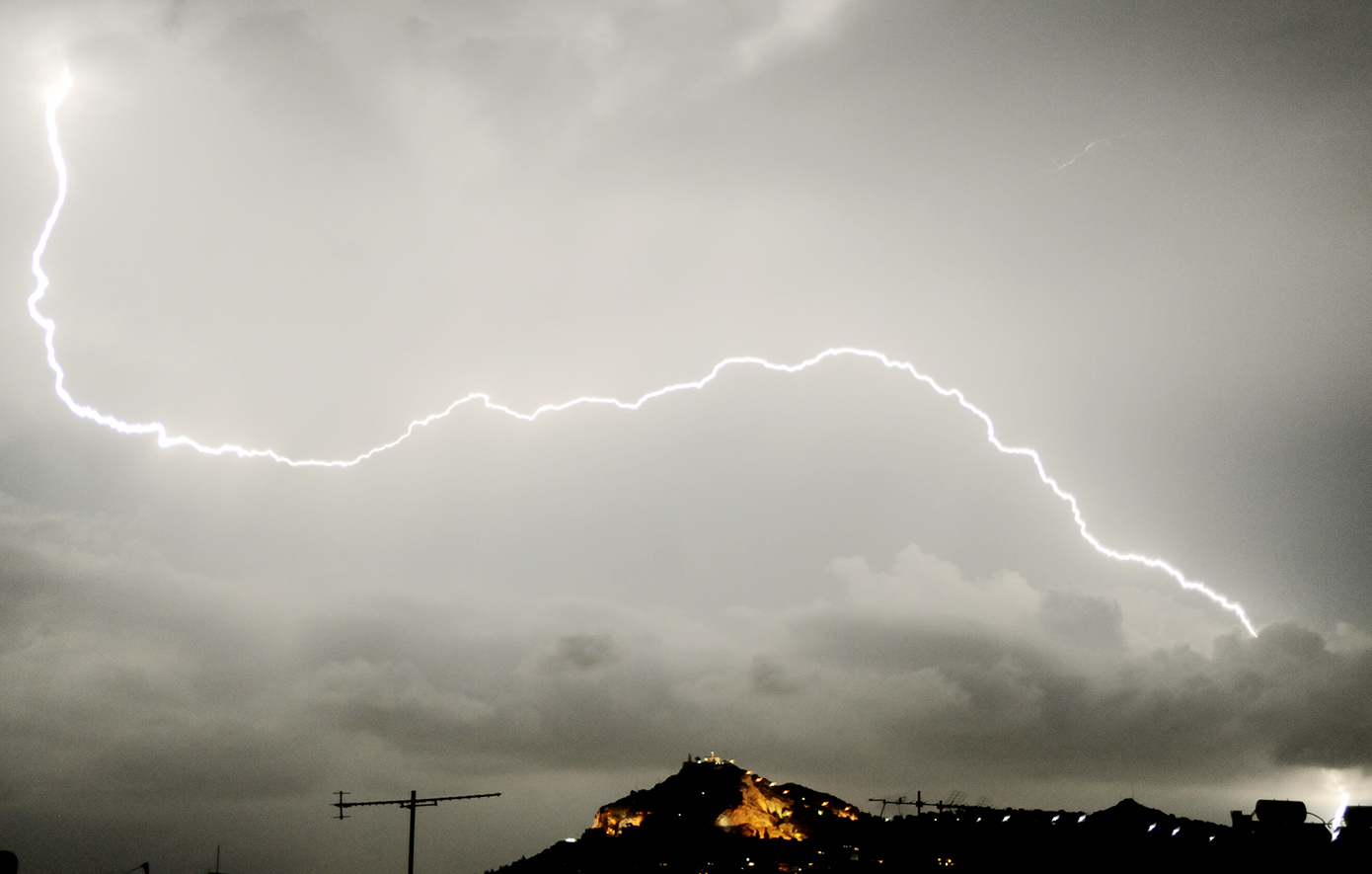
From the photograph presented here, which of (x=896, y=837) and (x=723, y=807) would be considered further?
(x=723, y=807)

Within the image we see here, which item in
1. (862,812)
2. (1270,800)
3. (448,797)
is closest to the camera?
(1270,800)

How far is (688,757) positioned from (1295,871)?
104 meters

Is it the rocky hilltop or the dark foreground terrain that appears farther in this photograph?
the rocky hilltop

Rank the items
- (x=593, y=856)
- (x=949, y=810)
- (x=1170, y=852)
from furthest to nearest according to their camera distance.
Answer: (x=593, y=856) → (x=949, y=810) → (x=1170, y=852)

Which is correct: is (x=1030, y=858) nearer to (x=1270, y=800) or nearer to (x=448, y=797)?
(x=1270, y=800)

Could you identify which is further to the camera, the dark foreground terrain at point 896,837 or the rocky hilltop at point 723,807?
the rocky hilltop at point 723,807

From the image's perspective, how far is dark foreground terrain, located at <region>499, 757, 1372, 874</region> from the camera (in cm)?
3525

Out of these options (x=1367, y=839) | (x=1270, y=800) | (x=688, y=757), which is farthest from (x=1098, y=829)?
(x=688, y=757)

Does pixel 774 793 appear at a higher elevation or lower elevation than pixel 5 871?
lower

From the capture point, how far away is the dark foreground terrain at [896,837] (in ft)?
116

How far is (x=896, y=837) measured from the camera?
65000mm

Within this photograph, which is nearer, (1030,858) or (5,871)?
(5,871)

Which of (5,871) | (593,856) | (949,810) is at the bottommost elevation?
(593,856)

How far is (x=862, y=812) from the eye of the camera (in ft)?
398
